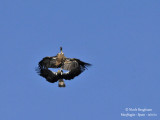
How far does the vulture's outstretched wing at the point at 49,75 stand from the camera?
5701 centimetres

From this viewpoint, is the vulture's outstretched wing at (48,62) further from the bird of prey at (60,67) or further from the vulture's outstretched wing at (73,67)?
the vulture's outstretched wing at (73,67)

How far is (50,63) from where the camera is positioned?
59.3m

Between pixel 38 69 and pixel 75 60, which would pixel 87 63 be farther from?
pixel 38 69

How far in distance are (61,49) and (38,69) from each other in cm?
295

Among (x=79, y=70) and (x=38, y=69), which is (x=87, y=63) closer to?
(x=79, y=70)

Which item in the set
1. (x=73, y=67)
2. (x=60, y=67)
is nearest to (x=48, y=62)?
(x=60, y=67)

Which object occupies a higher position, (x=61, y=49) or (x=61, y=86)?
(x=61, y=49)

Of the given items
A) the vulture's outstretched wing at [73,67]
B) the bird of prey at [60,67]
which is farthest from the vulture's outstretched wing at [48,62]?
the vulture's outstretched wing at [73,67]

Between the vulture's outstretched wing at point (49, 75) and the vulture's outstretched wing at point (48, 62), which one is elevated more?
the vulture's outstretched wing at point (48, 62)

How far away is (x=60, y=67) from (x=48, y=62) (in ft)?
5.06

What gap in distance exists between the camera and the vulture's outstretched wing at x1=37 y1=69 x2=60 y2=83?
187ft

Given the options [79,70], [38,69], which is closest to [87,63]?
[79,70]

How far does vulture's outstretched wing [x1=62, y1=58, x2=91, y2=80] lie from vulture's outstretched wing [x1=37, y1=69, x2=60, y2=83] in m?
1.12

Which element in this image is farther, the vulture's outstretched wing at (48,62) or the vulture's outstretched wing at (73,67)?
the vulture's outstretched wing at (48,62)
